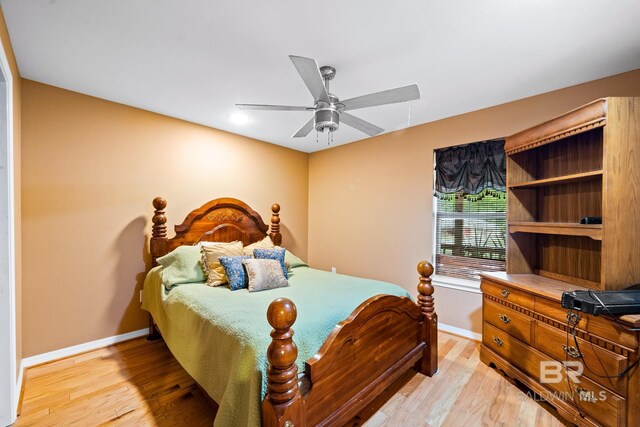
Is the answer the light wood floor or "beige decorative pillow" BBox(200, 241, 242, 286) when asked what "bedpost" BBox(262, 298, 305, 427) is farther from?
"beige decorative pillow" BBox(200, 241, 242, 286)

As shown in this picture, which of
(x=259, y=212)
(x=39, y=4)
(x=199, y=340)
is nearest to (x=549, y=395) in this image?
(x=199, y=340)

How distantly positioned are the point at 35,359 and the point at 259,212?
2615mm

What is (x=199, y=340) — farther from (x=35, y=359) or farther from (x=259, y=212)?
(x=259, y=212)

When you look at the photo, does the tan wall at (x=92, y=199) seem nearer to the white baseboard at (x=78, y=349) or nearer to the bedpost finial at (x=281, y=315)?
the white baseboard at (x=78, y=349)

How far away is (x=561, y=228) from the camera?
202cm

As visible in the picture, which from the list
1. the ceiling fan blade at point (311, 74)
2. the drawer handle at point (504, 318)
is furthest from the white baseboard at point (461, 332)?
the ceiling fan blade at point (311, 74)

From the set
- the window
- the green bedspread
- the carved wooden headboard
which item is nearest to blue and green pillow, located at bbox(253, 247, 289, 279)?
the green bedspread

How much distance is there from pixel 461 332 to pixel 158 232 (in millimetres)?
3465

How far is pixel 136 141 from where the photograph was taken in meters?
2.92

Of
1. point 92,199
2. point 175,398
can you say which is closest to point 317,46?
point 92,199

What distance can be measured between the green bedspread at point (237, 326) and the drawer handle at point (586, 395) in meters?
1.20

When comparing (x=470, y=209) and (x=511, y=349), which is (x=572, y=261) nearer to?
(x=511, y=349)

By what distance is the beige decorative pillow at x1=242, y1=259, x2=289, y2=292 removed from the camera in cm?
242

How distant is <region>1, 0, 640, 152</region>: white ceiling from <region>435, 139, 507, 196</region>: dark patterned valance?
0.50 metres
